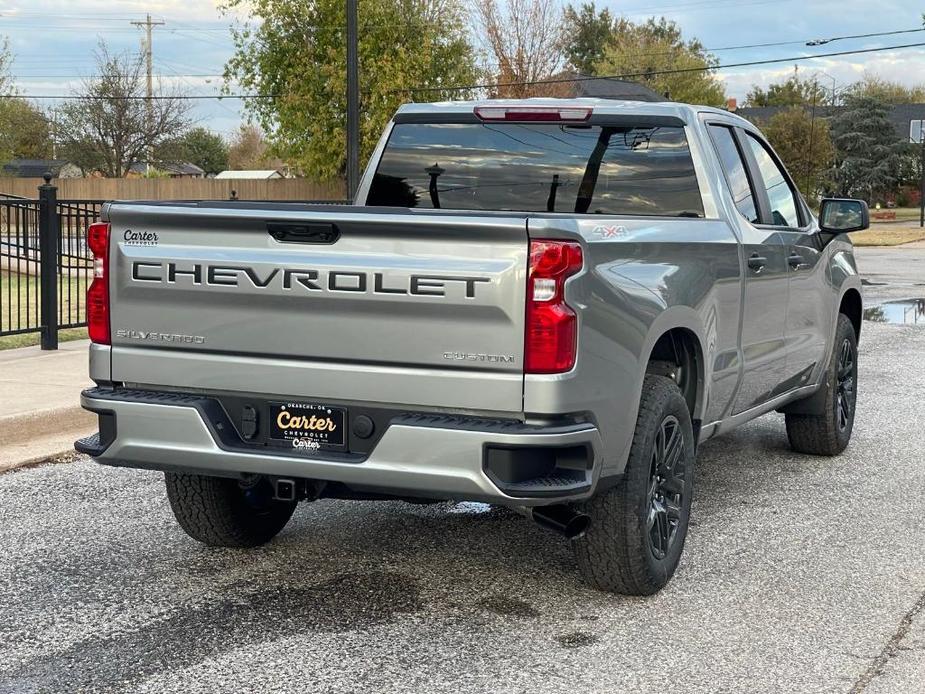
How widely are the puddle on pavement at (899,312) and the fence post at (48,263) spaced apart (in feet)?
33.3

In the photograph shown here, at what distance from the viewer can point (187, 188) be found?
46625 millimetres

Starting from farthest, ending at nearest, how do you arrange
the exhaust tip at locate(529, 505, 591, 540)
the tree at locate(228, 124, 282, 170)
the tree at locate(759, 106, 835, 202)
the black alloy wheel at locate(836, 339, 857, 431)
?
the tree at locate(228, 124, 282, 170)
the tree at locate(759, 106, 835, 202)
the black alloy wheel at locate(836, 339, 857, 431)
the exhaust tip at locate(529, 505, 591, 540)

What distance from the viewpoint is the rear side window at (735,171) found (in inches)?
246

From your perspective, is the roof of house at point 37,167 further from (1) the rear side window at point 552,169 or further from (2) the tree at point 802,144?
(1) the rear side window at point 552,169

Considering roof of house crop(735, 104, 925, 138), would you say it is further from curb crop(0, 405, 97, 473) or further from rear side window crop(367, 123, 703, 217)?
rear side window crop(367, 123, 703, 217)

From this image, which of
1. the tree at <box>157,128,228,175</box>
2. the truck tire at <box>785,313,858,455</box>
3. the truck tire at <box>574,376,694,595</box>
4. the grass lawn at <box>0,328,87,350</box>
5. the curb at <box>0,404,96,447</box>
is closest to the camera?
the truck tire at <box>574,376,694,595</box>

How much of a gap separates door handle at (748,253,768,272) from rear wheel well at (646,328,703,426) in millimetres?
781

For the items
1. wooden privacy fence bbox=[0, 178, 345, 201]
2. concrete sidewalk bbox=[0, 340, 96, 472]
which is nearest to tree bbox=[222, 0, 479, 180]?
wooden privacy fence bbox=[0, 178, 345, 201]

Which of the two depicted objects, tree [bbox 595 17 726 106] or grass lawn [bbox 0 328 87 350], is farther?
tree [bbox 595 17 726 106]

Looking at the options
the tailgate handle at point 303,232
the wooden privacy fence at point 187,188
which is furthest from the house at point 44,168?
the tailgate handle at point 303,232

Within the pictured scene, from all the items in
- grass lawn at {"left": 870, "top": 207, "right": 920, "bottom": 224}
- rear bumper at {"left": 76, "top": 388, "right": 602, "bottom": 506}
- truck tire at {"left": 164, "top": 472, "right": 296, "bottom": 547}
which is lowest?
grass lawn at {"left": 870, "top": 207, "right": 920, "bottom": 224}

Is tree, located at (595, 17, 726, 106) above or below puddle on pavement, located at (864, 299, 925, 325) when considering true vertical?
above

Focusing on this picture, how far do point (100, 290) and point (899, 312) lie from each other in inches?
573

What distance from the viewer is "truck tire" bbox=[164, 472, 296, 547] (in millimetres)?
5426
